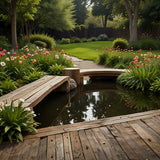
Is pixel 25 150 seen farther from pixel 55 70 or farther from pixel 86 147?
pixel 55 70


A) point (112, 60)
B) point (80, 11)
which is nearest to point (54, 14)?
point (112, 60)

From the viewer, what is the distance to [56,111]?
11.2ft

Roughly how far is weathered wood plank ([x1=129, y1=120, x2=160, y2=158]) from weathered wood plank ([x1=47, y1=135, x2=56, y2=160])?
3.46 ft

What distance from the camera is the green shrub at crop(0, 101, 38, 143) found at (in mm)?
2031

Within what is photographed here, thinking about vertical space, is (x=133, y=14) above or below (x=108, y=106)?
above

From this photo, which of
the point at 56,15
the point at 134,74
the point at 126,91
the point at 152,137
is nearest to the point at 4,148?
the point at 152,137

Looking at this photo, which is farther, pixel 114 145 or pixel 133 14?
pixel 133 14

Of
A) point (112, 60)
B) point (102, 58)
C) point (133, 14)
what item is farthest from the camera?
point (133, 14)

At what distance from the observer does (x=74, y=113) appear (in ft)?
10.7

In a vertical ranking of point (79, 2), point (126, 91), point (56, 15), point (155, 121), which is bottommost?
point (126, 91)

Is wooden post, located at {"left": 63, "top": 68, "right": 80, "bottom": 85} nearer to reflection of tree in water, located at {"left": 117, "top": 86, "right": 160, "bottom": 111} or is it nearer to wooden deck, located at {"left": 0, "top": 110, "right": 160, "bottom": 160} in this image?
reflection of tree in water, located at {"left": 117, "top": 86, "right": 160, "bottom": 111}

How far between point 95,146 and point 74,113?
4.49ft

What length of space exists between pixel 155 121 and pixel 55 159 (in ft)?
5.16

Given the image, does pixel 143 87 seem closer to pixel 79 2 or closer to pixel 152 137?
pixel 152 137
